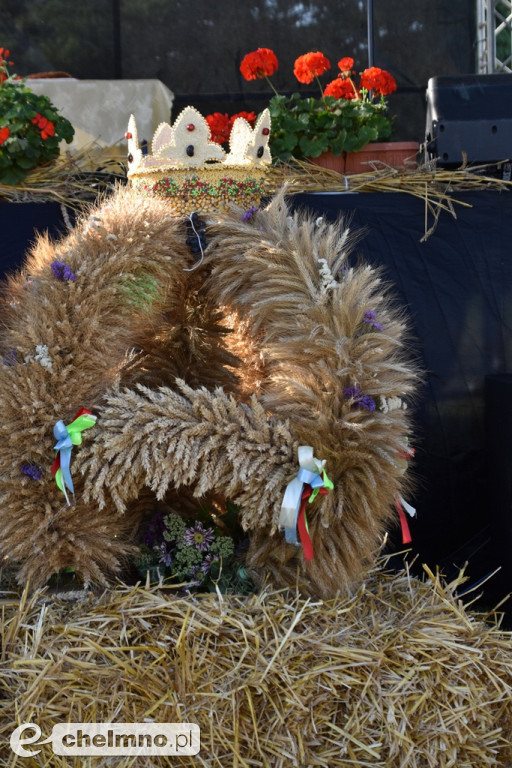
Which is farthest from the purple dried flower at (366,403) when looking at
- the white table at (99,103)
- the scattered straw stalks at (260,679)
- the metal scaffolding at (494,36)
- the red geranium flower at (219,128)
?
the metal scaffolding at (494,36)

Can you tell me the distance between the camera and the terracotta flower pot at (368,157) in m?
2.37

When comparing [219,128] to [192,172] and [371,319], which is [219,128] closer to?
[192,172]

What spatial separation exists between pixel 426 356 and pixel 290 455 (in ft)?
3.12

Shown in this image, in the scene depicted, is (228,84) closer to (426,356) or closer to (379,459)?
(426,356)

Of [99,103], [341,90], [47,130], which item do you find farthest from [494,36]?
[47,130]

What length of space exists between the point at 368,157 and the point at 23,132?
3.42ft

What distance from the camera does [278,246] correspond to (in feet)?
4.29

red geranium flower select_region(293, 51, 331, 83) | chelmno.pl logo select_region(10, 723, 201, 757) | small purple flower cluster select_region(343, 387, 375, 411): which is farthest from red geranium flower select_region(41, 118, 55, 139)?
chelmno.pl logo select_region(10, 723, 201, 757)

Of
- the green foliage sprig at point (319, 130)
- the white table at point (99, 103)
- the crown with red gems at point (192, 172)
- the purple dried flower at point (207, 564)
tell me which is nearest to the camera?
the purple dried flower at point (207, 564)

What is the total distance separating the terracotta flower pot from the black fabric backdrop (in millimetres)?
409

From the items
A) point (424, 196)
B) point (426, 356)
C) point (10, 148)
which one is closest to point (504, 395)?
point (426, 356)

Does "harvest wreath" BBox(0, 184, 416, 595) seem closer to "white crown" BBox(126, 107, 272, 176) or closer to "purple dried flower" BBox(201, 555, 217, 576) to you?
"purple dried flower" BBox(201, 555, 217, 576)

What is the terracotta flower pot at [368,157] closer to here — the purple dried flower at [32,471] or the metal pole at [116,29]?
the purple dried flower at [32,471]

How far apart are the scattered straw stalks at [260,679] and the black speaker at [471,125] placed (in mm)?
1370
